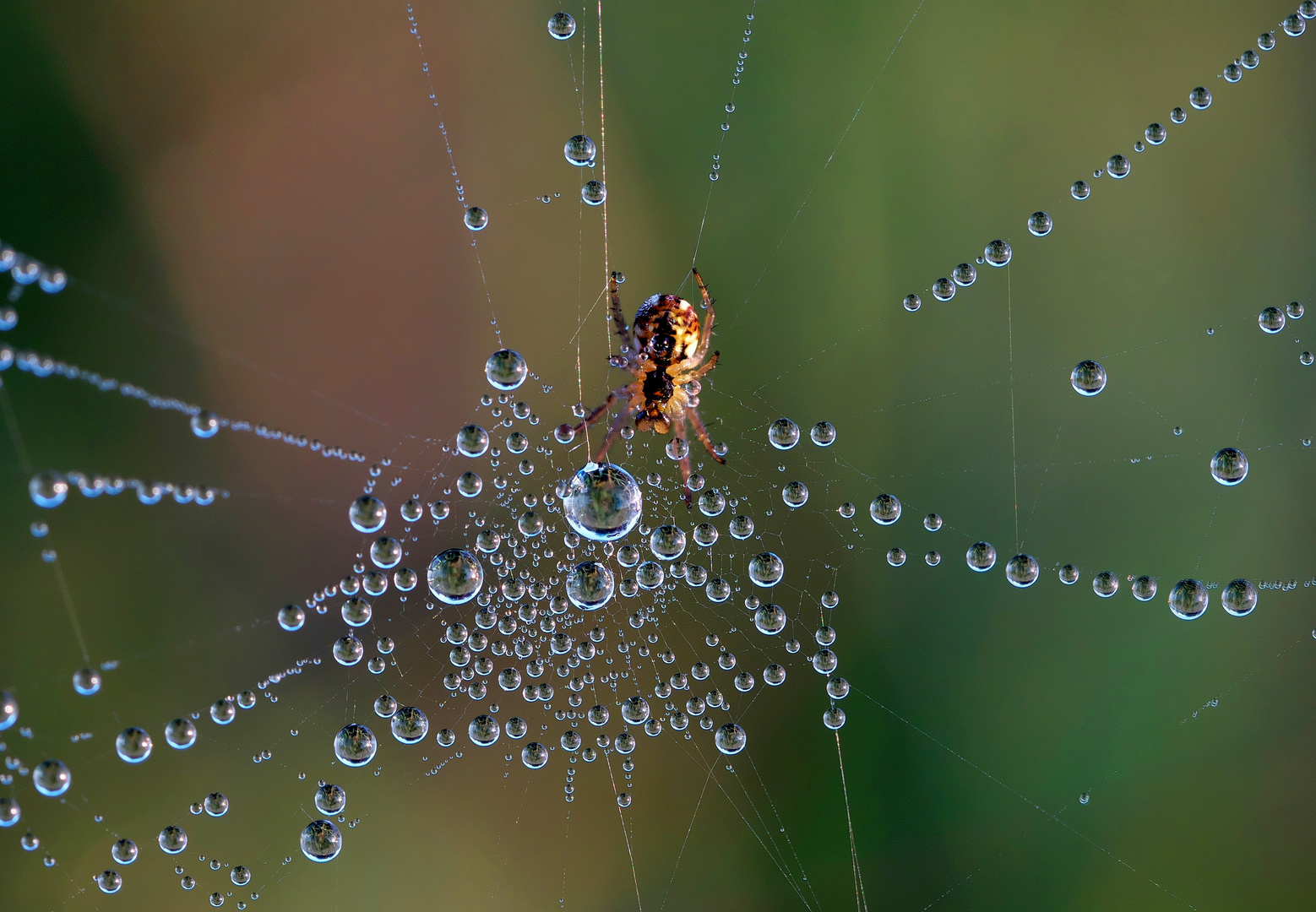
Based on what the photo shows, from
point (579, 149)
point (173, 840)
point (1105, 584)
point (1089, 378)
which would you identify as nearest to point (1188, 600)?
point (1105, 584)

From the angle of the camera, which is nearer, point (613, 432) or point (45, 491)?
point (45, 491)

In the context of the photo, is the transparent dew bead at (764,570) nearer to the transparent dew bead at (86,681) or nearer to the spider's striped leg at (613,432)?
the spider's striped leg at (613,432)

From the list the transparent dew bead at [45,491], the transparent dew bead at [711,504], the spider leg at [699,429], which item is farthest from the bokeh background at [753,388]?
the transparent dew bead at [45,491]

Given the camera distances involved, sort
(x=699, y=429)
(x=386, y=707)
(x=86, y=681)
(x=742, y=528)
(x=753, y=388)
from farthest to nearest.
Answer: (x=753, y=388)
(x=699, y=429)
(x=742, y=528)
(x=386, y=707)
(x=86, y=681)

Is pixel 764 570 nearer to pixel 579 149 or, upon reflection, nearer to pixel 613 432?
pixel 613 432

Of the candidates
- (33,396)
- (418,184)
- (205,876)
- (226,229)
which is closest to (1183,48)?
(418,184)

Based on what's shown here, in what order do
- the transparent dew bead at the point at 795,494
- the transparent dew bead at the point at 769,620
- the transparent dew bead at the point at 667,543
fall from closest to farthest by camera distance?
the transparent dew bead at the point at 667,543 < the transparent dew bead at the point at 769,620 < the transparent dew bead at the point at 795,494
